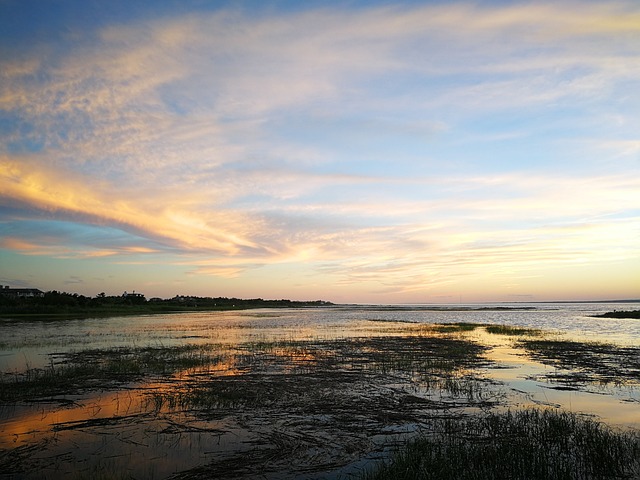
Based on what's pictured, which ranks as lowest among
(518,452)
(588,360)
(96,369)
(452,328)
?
(452,328)

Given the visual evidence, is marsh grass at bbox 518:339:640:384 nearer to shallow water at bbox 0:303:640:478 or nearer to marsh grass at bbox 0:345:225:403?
shallow water at bbox 0:303:640:478

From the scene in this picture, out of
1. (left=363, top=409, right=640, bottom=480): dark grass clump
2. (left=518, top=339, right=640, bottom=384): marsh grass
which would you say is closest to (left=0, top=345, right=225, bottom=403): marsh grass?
(left=363, top=409, right=640, bottom=480): dark grass clump

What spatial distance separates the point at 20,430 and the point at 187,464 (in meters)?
6.00

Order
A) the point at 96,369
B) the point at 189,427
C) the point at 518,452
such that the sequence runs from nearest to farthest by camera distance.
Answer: the point at 518,452, the point at 189,427, the point at 96,369

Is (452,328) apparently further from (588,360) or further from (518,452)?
(518,452)

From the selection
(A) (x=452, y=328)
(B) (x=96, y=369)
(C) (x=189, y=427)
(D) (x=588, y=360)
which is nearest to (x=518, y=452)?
(C) (x=189, y=427)

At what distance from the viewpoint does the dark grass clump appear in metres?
9.21

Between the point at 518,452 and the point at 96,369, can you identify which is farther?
the point at 96,369

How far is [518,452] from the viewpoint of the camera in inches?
399

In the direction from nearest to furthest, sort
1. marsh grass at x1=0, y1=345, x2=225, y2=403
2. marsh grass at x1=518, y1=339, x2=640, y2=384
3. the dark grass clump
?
1. the dark grass clump
2. marsh grass at x1=0, y1=345, x2=225, y2=403
3. marsh grass at x1=518, y1=339, x2=640, y2=384

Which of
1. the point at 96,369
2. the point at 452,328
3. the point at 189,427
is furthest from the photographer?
the point at 452,328

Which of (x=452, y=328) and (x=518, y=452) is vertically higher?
(x=518, y=452)

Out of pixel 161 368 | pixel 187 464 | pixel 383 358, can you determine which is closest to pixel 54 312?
pixel 161 368

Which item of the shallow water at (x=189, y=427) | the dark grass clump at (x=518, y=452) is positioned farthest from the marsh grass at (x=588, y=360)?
the dark grass clump at (x=518, y=452)
